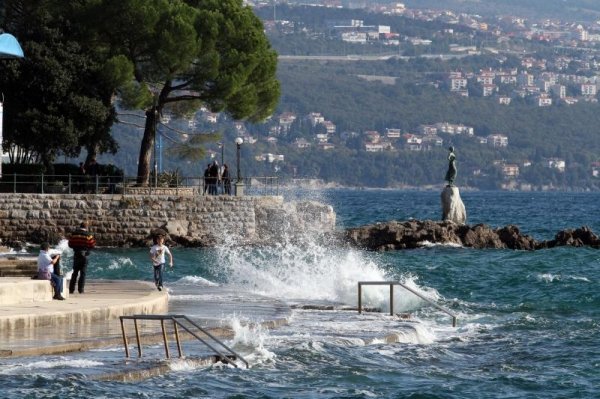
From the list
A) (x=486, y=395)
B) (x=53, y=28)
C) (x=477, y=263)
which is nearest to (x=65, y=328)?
(x=486, y=395)

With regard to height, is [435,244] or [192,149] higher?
[192,149]

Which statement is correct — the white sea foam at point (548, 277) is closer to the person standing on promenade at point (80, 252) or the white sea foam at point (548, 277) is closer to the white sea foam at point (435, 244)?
the white sea foam at point (435, 244)

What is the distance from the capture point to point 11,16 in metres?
53.6

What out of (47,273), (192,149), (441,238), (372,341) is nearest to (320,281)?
(47,273)

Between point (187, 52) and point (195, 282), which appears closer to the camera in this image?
point (195, 282)

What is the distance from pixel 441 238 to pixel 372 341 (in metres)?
27.8

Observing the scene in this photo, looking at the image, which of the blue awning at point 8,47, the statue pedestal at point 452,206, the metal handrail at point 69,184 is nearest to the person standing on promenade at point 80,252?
the blue awning at point 8,47

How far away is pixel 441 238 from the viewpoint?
50531 mm

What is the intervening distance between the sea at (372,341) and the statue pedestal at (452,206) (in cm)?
1052

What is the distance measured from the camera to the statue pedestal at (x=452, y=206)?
52.9 metres

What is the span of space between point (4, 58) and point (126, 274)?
12453mm

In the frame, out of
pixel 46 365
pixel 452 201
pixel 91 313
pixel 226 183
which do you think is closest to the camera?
pixel 46 365

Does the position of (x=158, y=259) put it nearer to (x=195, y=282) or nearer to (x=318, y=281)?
(x=195, y=282)

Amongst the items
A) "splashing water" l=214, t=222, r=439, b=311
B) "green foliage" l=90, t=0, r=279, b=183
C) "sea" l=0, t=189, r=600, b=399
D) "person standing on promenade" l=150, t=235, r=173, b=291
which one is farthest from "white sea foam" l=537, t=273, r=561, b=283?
"green foliage" l=90, t=0, r=279, b=183
